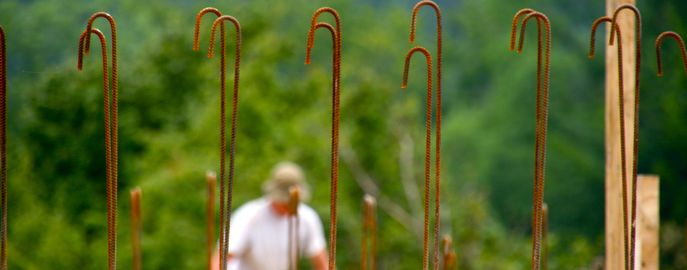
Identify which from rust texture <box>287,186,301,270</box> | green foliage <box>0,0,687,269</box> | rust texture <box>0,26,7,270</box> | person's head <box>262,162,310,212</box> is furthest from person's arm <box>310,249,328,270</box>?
green foliage <box>0,0,687,269</box>

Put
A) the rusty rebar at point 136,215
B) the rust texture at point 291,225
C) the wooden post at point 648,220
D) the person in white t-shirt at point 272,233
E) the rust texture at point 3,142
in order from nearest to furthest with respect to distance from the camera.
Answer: the rust texture at point 3,142 < the rust texture at point 291,225 < the wooden post at point 648,220 < the rusty rebar at point 136,215 < the person in white t-shirt at point 272,233

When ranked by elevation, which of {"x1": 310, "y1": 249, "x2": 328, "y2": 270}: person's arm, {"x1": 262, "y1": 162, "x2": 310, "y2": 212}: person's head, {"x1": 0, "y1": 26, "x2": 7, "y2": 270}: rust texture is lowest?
{"x1": 310, "y1": 249, "x2": 328, "y2": 270}: person's arm

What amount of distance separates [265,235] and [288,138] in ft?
25.8

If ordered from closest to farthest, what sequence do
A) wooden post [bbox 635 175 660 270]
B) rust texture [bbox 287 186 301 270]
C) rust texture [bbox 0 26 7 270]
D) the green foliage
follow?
rust texture [bbox 0 26 7 270]
rust texture [bbox 287 186 301 270]
wooden post [bbox 635 175 660 270]
the green foliage

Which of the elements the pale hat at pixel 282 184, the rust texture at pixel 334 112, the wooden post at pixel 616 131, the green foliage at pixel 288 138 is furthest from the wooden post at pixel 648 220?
the green foliage at pixel 288 138

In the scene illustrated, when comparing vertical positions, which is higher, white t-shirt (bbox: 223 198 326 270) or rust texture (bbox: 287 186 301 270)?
rust texture (bbox: 287 186 301 270)

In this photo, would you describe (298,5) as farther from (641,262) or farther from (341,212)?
(641,262)

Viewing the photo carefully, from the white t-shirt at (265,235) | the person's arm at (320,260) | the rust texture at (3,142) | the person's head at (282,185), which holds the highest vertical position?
the rust texture at (3,142)

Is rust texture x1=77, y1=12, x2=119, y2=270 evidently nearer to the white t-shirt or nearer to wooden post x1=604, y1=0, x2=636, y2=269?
wooden post x1=604, y1=0, x2=636, y2=269

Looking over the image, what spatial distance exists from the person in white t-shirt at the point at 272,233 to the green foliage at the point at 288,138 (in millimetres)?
5489

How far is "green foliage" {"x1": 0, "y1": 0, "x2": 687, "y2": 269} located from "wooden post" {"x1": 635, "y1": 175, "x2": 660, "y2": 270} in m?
6.49

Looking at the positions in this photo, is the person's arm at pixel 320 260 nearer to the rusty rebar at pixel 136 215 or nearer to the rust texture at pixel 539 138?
the rusty rebar at pixel 136 215

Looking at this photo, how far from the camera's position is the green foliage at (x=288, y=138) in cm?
1012

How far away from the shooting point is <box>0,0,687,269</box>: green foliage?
10.1 metres
